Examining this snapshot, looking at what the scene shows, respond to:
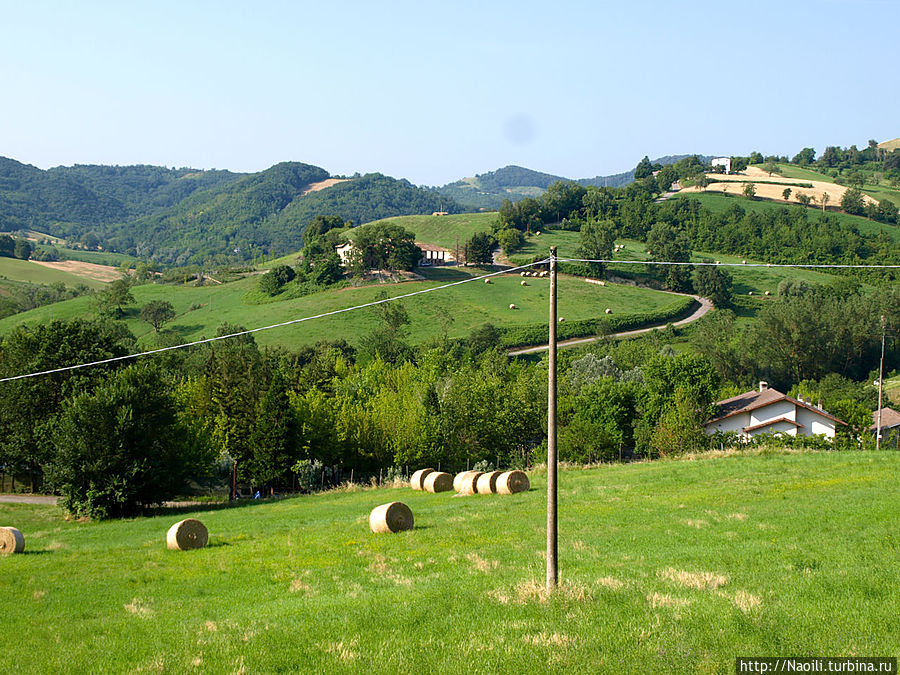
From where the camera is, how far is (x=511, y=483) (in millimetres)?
37094

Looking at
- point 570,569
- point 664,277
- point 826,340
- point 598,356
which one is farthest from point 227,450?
point 664,277

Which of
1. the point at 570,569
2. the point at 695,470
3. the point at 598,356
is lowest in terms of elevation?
the point at 598,356

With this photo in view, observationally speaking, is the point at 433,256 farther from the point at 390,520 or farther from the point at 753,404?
the point at 390,520

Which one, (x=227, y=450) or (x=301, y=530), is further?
(x=227, y=450)

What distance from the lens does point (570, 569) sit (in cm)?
1814

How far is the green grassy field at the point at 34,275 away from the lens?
18288 centimetres

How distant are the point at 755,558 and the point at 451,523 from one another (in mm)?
12249

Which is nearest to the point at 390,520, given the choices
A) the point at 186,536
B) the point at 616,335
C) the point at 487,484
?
the point at 186,536

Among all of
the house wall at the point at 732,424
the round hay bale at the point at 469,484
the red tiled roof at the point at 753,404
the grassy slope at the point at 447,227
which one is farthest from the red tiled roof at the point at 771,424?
the grassy slope at the point at 447,227

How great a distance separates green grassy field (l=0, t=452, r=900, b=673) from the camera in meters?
12.2

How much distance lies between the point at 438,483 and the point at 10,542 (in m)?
22.6

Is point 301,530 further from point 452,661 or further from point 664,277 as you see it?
point 664,277

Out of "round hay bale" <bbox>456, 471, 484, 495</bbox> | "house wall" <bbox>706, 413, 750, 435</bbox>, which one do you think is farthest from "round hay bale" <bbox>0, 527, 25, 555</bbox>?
"house wall" <bbox>706, 413, 750, 435</bbox>

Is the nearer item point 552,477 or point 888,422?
point 552,477
